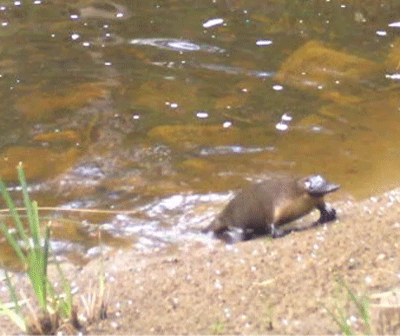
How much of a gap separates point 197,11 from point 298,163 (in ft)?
8.60

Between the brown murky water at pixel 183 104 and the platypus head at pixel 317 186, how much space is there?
617mm

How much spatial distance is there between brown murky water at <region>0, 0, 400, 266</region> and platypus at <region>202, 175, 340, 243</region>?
0.28 metres

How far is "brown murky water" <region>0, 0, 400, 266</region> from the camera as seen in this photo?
5.61m

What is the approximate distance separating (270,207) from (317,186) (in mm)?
264

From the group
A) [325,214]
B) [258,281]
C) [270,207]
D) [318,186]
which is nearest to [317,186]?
[318,186]

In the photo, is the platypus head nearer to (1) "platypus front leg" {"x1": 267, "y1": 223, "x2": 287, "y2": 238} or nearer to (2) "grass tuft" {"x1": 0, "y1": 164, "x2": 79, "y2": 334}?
(1) "platypus front leg" {"x1": 267, "y1": 223, "x2": 287, "y2": 238}

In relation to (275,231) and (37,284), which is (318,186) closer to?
(275,231)

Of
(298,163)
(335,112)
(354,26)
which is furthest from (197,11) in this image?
(298,163)

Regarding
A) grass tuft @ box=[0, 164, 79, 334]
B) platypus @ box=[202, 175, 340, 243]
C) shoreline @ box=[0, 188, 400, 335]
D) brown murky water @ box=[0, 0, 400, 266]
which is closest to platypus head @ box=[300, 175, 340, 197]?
platypus @ box=[202, 175, 340, 243]

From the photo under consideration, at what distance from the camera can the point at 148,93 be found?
6781mm

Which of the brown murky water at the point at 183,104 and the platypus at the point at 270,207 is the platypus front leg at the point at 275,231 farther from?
the brown murky water at the point at 183,104

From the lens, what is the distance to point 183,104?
6613 millimetres

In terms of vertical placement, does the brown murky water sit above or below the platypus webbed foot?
below

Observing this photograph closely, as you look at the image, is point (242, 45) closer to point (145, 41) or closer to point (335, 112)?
point (145, 41)
